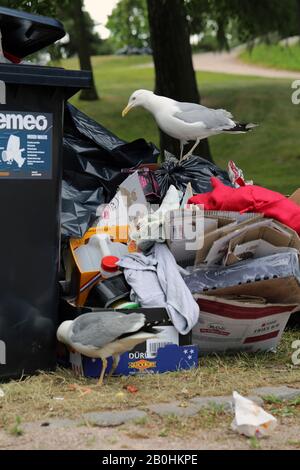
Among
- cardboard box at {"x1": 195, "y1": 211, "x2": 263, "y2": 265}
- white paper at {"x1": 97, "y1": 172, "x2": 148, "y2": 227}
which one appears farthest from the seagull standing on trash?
white paper at {"x1": 97, "y1": 172, "x2": 148, "y2": 227}

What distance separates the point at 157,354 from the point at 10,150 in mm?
1202

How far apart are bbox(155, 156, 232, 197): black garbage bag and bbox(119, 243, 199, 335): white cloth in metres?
0.68

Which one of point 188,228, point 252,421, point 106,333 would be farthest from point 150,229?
point 252,421

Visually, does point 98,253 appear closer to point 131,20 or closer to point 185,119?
point 185,119

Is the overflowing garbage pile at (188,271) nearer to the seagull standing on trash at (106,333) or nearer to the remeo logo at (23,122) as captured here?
the seagull standing on trash at (106,333)

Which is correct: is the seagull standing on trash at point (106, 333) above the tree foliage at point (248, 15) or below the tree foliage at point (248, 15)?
below

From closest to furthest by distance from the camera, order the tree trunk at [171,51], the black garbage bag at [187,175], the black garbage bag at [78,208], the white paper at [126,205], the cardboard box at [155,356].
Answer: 1. the cardboard box at [155,356]
2. the black garbage bag at [78,208]
3. the white paper at [126,205]
4. the black garbage bag at [187,175]
5. the tree trunk at [171,51]

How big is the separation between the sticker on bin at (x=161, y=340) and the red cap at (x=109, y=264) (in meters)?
0.41

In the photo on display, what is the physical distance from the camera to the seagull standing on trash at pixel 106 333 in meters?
3.63

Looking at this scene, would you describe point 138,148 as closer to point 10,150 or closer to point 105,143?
point 105,143

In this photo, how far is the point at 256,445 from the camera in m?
2.91

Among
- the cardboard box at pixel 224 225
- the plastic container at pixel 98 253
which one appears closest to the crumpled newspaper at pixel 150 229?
the plastic container at pixel 98 253
